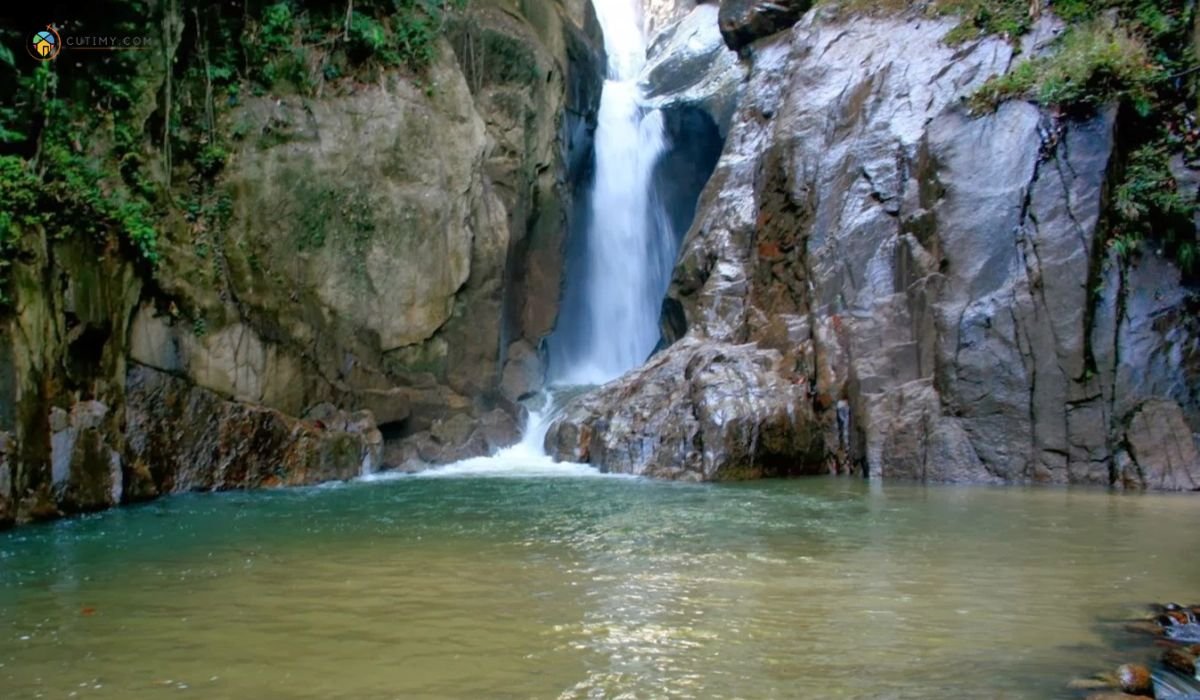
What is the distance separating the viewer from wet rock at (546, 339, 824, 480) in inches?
510

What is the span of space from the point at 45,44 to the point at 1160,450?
15.0m

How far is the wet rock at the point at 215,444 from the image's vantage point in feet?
36.2

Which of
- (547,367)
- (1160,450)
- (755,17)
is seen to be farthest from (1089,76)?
(547,367)

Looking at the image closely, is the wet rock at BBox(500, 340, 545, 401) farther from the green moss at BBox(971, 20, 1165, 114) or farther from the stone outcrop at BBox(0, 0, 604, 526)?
the green moss at BBox(971, 20, 1165, 114)

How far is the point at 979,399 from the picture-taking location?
12141 millimetres

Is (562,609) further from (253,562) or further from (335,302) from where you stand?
(335,302)

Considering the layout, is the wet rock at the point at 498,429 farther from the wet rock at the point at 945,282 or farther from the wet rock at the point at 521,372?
the wet rock at the point at 945,282

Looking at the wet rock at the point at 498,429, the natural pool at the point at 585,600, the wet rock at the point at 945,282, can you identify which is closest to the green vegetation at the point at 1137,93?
the wet rock at the point at 945,282

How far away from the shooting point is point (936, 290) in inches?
510

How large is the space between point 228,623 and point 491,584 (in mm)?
1571

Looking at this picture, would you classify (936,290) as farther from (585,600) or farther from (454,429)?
(585,600)

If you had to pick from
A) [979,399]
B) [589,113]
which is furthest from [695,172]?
[979,399]

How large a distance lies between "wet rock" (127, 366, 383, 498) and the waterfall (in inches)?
462

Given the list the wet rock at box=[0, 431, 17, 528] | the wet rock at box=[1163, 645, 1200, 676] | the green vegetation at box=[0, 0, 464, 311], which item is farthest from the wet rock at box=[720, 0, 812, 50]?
the wet rock at box=[1163, 645, 1200, 676]
